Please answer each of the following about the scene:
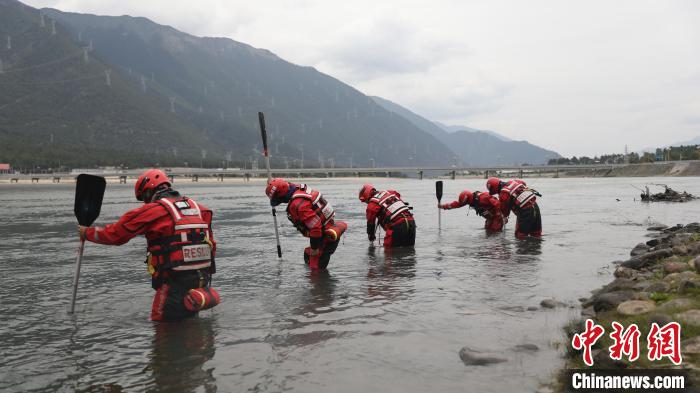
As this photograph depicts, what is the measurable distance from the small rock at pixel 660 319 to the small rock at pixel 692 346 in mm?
519

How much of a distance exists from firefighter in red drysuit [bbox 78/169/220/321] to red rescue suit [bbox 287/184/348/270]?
348 centimetres

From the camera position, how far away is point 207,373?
5.95 m

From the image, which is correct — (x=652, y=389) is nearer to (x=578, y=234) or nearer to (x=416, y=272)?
(x=416, y=272)

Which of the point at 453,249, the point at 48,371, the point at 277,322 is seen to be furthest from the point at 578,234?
the point at 48,371

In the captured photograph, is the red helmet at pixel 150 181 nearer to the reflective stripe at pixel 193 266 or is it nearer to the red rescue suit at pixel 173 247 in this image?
the red rescue suit at pixel 173 247

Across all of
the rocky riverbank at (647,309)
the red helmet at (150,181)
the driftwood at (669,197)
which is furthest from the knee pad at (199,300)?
the driftwood at (669,197)

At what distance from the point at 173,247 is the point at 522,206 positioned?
1212 centimetres

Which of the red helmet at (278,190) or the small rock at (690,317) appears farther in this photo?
the red helmet at (278,190)

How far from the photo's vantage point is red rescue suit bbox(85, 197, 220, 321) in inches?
287

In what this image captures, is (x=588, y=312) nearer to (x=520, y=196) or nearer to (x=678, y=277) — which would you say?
(x=678, y=277)

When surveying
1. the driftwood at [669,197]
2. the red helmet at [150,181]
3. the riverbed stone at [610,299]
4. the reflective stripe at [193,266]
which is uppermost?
the red helmet at [150,181]

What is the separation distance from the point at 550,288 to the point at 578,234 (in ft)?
31.0

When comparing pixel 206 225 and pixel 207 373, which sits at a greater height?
pixel 206 225

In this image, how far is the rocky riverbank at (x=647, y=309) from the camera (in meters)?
5.09
